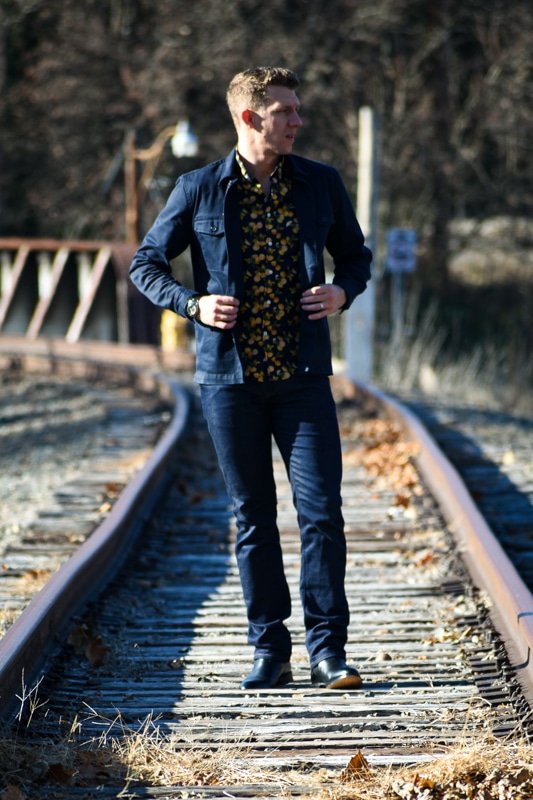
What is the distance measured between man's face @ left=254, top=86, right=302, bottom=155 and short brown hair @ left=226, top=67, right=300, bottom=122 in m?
0.02

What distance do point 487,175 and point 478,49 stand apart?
353 cm

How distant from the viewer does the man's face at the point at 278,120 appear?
386 centimetres

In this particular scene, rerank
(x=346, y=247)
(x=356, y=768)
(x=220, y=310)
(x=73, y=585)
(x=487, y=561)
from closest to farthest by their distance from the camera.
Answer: (x=356, y=768), (x=220, y=310), (x=346, y=247), (x=73, y=585), (x=487, y=561)

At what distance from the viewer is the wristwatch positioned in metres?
3.92

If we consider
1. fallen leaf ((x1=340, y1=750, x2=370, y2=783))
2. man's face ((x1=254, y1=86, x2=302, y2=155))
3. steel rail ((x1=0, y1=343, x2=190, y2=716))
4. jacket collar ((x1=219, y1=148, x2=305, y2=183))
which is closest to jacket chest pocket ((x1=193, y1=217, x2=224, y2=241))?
jacket collar ((x1=219, y1=148, x2=305, y2=183))

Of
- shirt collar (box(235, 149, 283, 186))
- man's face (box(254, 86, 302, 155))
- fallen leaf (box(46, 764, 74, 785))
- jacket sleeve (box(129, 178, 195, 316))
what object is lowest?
fallen leaf (box(46, 764, 74, 785))

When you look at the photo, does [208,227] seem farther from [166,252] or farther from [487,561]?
[487,561]

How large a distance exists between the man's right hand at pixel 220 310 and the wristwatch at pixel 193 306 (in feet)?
0.12

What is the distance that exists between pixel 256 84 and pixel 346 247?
646 millimetres

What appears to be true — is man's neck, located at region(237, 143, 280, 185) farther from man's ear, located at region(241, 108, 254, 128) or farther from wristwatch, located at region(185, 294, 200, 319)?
wristwatch, located at region(185, 294, 200, 319)

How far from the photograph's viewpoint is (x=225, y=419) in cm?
408

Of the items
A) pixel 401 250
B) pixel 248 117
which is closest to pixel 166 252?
pixel 248 117

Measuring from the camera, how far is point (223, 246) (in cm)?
392

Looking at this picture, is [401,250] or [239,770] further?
[401,250]
